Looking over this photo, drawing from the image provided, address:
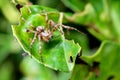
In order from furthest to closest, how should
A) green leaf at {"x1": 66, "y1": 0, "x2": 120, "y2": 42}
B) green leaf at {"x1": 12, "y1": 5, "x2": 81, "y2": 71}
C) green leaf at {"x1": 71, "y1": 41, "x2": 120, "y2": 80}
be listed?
green leaf at {"x1": 66, "y1": 0, "x2": 120, "y2": 42} < green leaf at {"x1": 71, "y1": 41, "x2": 120, "y2": 80} < green leaf at {"x1": 12, "y1": 5, "x2": 81, "y2": 71}

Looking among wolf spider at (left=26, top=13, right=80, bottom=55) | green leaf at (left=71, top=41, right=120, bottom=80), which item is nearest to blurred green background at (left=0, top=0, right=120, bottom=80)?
green leaf at (left=71, top=41, right=120, bottom=80)

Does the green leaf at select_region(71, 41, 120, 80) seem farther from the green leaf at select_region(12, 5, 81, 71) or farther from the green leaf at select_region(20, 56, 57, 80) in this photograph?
the green leaf at select_region(20, 56, 57, 80)

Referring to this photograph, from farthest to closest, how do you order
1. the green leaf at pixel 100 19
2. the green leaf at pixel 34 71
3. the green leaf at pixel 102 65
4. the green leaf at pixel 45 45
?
the green leaf at pixel 34 71
the green leaf at pixel 100 19
the green leaf at pixel 102 65
the green leaf at pixel 45 45

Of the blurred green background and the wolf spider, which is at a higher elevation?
the wolf spider

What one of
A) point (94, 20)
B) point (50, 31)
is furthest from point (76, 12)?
point (50, 31)

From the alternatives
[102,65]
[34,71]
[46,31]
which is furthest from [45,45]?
[34,71]

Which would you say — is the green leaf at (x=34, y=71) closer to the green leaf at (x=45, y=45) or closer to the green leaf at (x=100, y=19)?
the green leaf at (x=100, y=19)

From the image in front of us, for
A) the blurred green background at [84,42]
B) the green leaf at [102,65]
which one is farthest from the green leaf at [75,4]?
the green leaf at [102,65]
